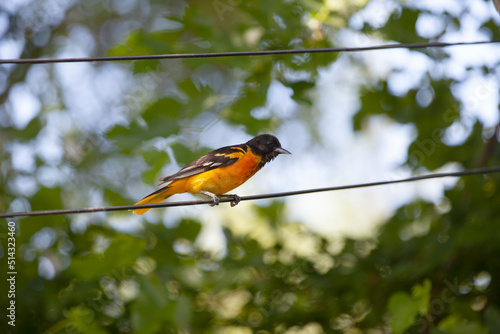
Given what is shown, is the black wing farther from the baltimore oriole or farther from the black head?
the black head

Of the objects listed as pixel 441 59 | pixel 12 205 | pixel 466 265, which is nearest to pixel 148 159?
pixel 12 205

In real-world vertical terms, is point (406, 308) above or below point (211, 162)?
below

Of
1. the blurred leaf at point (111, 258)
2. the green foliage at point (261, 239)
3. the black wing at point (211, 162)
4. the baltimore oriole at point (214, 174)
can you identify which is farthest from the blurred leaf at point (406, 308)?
the blurred leaf at point (111, 258)

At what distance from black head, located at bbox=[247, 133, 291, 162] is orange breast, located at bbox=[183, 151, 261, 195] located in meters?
0.21

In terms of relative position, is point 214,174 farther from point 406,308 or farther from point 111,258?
point 406,308

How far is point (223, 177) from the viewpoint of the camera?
5715 millimetres

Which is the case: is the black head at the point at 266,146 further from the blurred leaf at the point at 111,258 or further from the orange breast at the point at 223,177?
the blurred leaf at the point at 111,258

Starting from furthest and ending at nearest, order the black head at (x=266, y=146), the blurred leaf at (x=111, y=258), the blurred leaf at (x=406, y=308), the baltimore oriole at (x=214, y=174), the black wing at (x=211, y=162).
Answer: the black head at (x=266, y=146), the baltimore oriole at (x=214, y=174), the black wing at (x=211, y=162), the blurred leaf at (x=111, y=258), the blurred leaf at (x=406, y=308)

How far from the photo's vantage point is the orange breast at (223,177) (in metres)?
5.70

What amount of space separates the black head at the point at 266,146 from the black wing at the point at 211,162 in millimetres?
171

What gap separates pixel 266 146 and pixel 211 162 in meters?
0.80

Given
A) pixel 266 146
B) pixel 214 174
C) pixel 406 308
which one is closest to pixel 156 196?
pixel 214 174

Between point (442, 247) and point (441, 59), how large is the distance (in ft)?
7.01

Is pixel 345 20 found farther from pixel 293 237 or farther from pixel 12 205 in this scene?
pixel 12 205
